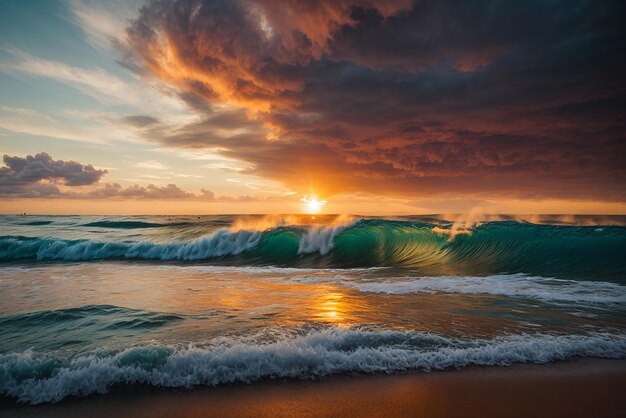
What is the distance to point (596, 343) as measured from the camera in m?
4.91

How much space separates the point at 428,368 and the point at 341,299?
3581 millimetres

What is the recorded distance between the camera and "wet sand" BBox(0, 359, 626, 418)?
3.35m

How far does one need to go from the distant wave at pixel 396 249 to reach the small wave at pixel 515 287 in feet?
5.18

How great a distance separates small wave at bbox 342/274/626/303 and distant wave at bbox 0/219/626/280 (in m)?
1.58

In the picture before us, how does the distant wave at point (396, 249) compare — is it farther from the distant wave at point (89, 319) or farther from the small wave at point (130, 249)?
the distant wave at point (89, 319)

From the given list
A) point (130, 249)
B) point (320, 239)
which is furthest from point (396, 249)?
point (130, 249)

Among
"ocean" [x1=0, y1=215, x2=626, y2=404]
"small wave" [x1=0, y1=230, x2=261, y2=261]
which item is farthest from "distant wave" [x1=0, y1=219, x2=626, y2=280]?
"ocean" [x1=0, y1=215, x2=626, y2=404]

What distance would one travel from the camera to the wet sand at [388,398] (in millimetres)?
3348

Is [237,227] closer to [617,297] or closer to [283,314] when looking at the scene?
[283,314]

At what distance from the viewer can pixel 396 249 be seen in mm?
17297

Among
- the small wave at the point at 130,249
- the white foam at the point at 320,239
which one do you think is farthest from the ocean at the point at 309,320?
the small wave at the point at 130,249

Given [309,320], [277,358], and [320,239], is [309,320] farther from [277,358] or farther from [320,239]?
[320,239]

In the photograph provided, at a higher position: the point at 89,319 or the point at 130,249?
the point at 89,319

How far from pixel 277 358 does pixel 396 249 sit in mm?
13909
